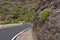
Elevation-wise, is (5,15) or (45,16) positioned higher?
(45,16)

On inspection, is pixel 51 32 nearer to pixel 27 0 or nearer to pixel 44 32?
pixel 44 32

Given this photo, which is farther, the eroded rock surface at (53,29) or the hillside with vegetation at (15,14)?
the hillside with vegetation at (15,14)

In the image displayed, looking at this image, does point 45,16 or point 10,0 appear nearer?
point 45,16

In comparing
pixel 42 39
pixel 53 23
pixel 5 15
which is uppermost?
pixel 53 23

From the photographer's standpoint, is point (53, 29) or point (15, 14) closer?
point (53, 29)

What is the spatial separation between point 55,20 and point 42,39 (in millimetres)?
2015

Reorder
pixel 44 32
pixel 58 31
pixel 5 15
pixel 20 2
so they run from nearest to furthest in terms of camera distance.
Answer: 1. pixel 58 31
2. pixel 44 32
3. pixel 5 15
4. pixel 20 2

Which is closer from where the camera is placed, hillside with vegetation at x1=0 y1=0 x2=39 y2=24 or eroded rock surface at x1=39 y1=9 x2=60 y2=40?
eroded rock surface at x1=39 y1=9 x2=60 y2=40

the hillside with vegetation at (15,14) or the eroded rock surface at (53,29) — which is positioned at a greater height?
the eroded rock surface at (53,29)

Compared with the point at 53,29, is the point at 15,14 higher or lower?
lower

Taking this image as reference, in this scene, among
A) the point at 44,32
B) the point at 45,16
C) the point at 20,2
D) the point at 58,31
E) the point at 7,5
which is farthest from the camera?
the point at 20,2

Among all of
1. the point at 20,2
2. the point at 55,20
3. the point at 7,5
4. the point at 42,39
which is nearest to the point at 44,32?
the point at 42,39

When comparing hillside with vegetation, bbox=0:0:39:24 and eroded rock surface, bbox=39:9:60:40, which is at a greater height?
eroded rock surface, bbox=39:9:60:40

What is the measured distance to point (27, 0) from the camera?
132 meters
